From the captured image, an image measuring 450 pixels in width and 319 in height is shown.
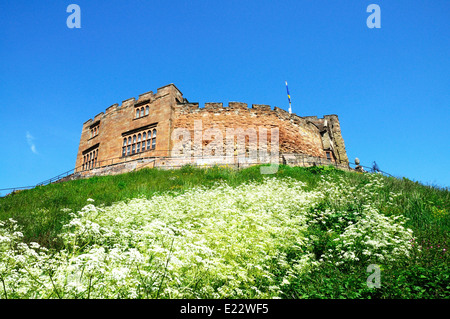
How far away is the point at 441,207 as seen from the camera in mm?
7613

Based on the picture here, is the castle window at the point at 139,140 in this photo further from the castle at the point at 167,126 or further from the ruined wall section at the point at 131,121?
the ruined wall section at the point at 131,121

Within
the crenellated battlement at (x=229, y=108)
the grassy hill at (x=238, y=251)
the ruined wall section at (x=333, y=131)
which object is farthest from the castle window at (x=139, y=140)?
the ruined wall section at (x=333, y=131)

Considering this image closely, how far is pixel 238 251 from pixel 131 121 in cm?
2276

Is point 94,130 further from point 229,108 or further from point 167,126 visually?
point 229,108

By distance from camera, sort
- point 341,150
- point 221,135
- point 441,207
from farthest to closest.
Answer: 1. point 341,150
2. point 221,135
3. point 441,207

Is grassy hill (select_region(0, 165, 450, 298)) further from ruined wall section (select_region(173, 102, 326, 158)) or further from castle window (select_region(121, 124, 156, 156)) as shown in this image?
ruined wall section (select_region(173, 102, 326, 158))

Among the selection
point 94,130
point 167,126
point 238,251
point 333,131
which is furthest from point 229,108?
point 238,251

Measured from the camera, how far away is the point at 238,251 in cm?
435

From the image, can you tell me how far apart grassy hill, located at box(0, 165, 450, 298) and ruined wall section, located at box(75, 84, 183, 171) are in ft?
46.0

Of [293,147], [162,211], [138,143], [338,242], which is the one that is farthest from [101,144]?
[338,242]

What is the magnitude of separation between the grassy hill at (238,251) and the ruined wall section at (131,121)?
14.0 m

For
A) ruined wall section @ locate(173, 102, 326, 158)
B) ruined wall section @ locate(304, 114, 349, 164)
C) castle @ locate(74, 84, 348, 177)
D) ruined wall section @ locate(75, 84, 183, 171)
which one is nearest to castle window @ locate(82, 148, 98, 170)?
castle @ locate(74, 84, 348, 177)
